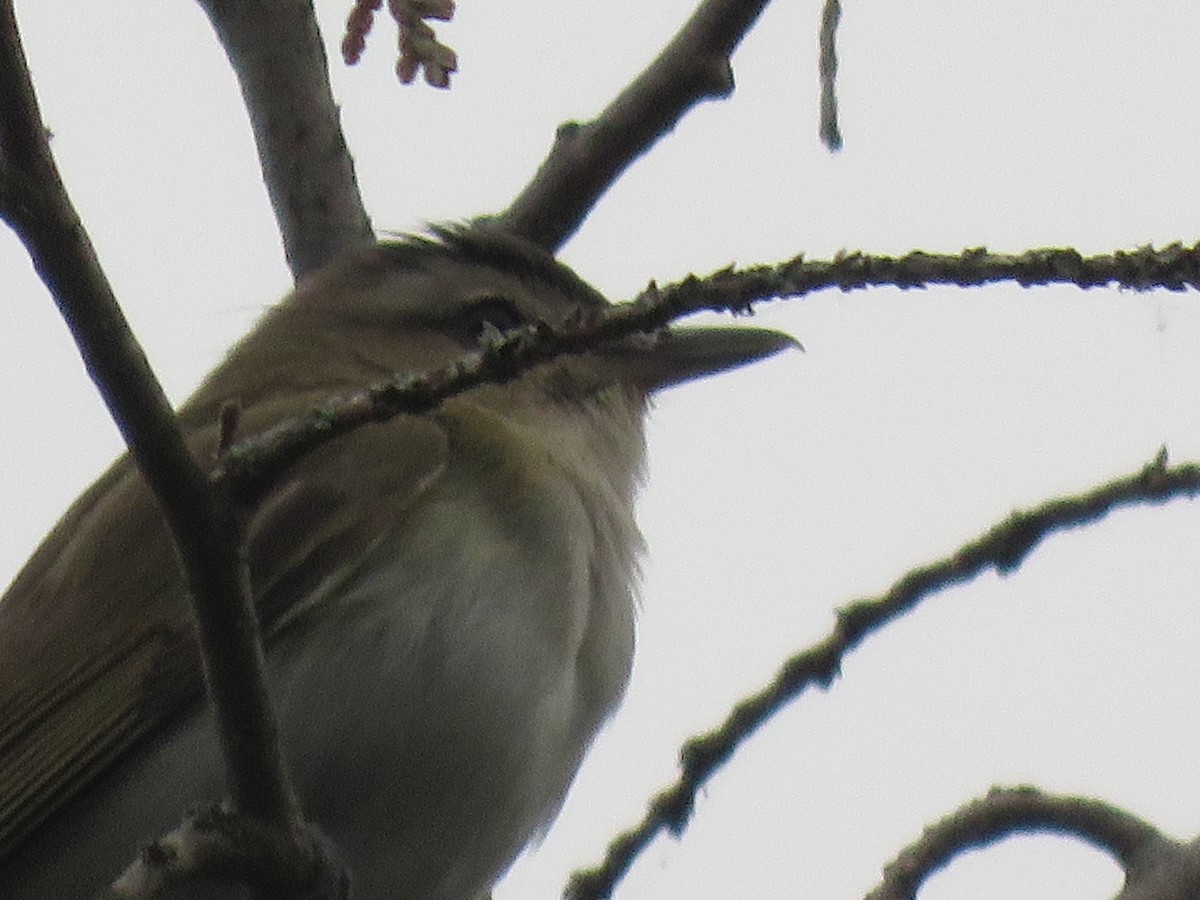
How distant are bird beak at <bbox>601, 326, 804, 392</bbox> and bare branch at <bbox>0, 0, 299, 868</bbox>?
249cm

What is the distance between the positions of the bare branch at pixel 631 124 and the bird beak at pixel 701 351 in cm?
38

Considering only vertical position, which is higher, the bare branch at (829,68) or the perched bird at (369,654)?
the bare branch at (829,68)

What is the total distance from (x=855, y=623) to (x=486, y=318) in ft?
Result: 6.40

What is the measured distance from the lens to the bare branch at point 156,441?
87.6 inches

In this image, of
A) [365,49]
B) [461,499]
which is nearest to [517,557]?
[461,499]

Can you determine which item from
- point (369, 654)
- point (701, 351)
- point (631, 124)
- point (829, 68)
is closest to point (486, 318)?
point (701, 351)

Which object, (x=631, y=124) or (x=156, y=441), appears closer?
(x=156, y=441)

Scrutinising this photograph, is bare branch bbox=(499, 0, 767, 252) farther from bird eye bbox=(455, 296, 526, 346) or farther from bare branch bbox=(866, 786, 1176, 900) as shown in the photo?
bare branch bbox=(866, 786, 1176, 900)

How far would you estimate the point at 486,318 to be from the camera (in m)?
5.22

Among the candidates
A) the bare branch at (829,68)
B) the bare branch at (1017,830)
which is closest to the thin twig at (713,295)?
the bare branch at (1017,830)

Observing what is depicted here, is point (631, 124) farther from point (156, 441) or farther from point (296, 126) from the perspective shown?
point (156, 441)

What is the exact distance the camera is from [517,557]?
3.93 metres

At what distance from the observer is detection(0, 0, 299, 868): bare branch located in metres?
2.22

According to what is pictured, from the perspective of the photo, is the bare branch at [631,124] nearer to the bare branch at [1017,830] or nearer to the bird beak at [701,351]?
the bird beak at [701,351]
